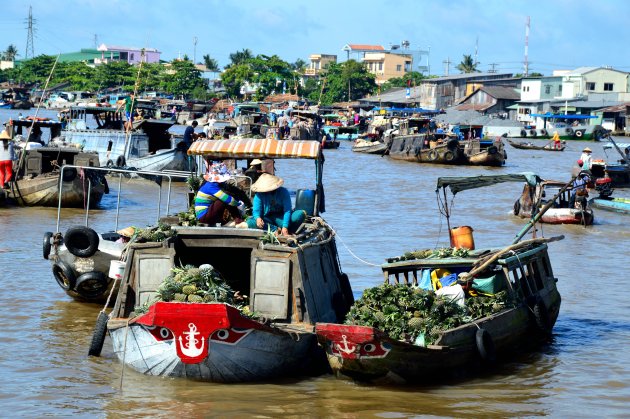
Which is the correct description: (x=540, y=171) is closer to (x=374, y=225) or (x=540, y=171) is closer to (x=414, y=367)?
(x=374, y=225)

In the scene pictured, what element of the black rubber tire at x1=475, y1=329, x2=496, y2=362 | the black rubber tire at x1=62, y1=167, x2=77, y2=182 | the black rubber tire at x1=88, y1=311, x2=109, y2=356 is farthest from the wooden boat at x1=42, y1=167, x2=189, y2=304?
the black rubber tire at x1=62, y1=167, x2=77, y2=182

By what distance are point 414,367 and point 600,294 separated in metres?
6.43

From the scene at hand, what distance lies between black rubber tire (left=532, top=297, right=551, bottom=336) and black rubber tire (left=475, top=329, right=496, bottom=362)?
136cm

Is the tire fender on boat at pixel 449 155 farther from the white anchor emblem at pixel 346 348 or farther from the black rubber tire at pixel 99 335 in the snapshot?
the white anchor emblem at pixel 346 348

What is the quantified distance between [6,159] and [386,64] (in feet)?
336

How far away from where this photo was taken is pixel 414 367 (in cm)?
916

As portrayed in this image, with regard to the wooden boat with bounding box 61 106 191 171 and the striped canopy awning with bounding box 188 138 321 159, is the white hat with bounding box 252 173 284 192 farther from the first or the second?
the wooden boat with bounding box 61 106 191 171

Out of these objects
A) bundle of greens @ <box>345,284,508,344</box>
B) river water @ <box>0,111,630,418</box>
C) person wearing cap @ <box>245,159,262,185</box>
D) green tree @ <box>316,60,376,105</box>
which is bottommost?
river water @ <box>0,111,630,418</box>

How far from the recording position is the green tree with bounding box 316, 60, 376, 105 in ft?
313

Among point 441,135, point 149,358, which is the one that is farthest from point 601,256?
point 441,135

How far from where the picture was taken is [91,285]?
12.5 meters

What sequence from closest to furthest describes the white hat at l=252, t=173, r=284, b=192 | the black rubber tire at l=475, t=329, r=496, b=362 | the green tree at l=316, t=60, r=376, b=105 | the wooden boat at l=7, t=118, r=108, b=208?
the black rubber tire at l=475, t=329, r=496, b=362, the white hat at l=252, t=173, r=284, b=192, the wooden boat at l=7, t=118, r=108, b=208, the green tree at l=316, t=60, r=376, b=105

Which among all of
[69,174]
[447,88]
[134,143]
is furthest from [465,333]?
[447,88]

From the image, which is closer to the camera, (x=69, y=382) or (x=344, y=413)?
(x=344, y=413)
